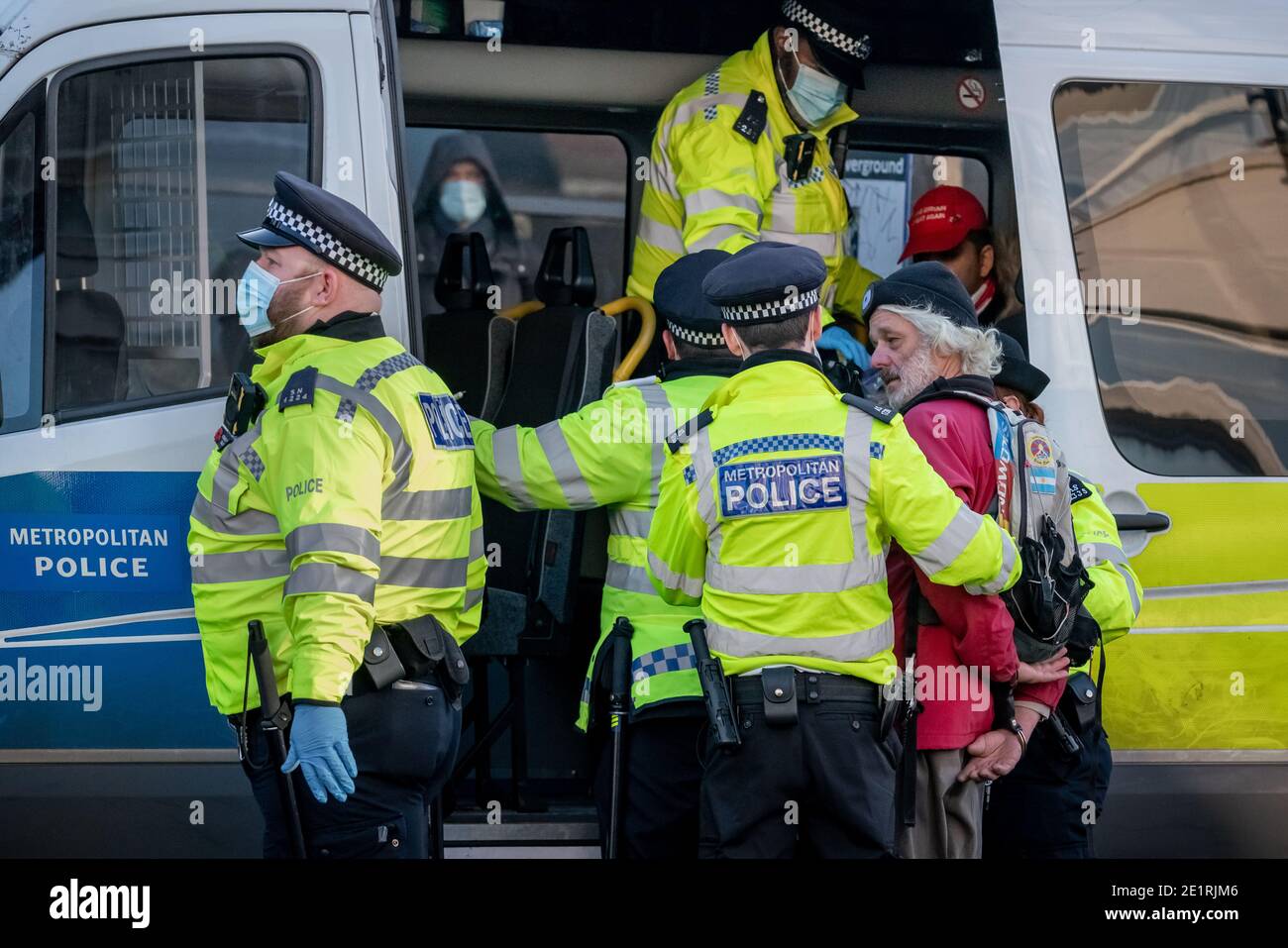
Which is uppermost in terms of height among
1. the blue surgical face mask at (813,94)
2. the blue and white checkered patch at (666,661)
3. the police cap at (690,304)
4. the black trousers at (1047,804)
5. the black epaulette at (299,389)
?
the blue surgical face mask at (813,94)

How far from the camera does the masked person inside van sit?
198 inches

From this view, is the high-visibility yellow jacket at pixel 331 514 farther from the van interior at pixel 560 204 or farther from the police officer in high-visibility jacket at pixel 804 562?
the van interior at pixel 560 204

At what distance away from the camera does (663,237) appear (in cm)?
459

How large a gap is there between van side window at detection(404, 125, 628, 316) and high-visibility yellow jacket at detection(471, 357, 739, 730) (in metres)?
1.43

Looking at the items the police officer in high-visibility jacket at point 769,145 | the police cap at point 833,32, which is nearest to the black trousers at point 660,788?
the police officer in high-visibility jacket at point 769,145

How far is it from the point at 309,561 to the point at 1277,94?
278cm

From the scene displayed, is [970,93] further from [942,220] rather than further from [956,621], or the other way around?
[956,621]

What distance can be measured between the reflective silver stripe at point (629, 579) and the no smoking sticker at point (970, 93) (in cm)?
215

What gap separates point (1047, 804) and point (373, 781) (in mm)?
1524

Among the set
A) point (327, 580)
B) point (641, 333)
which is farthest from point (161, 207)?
point (641, 333)

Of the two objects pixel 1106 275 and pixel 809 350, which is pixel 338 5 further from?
pixel 1106 275

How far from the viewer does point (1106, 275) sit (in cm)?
405

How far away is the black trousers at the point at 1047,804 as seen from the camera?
11.7ft
